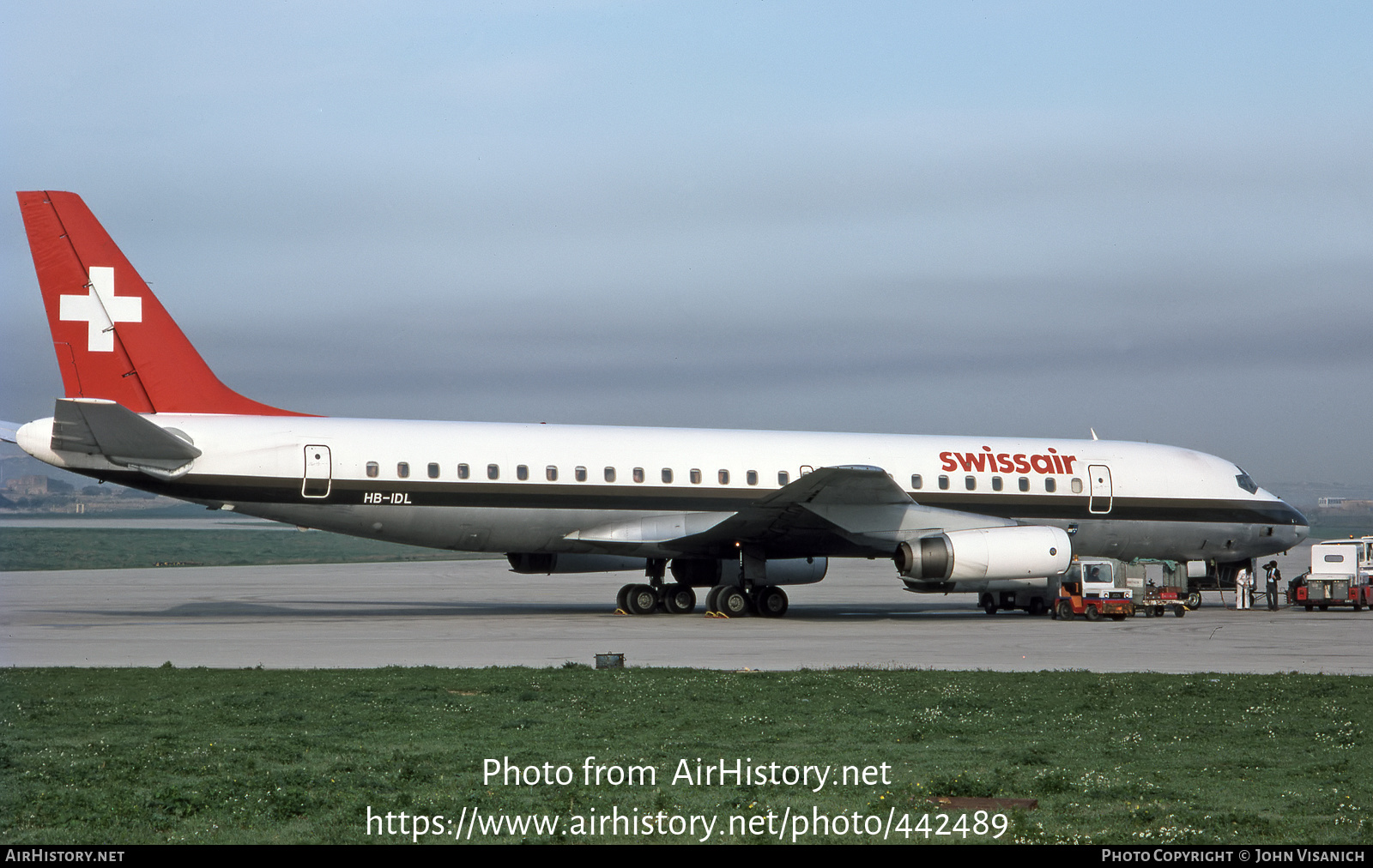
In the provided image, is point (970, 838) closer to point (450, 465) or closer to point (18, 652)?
point (18, 652)

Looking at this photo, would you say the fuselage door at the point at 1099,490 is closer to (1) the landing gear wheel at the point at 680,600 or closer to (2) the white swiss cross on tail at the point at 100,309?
(1) the landing gear wheel at the point at 680,600

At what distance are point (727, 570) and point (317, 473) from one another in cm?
811

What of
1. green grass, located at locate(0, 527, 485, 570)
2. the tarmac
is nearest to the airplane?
the tarmac

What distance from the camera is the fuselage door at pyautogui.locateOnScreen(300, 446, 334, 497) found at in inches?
849

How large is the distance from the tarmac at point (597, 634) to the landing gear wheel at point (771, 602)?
577 mm

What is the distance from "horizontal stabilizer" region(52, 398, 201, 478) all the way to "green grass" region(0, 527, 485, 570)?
20806 millimetres

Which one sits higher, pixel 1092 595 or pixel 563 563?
pixel 563 563

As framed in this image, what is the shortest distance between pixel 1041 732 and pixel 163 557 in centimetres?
5554

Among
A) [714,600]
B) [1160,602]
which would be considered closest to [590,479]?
[714,600]

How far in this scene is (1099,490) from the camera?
26.0 metres

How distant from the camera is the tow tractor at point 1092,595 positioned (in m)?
24.3

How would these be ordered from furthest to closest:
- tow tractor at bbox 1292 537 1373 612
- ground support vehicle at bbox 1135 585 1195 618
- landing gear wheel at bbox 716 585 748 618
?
tow tractor at bbox 1292 537 1373 612, ground support vehicle at bbox 1135 585 1195 618, landing gear wheel at bbox 716 585 748 618

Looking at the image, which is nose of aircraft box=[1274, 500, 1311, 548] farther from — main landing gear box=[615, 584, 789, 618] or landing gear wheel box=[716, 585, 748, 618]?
landing gear wheel box=[716, 585, 748, 618]

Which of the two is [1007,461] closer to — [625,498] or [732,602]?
[732,602]
